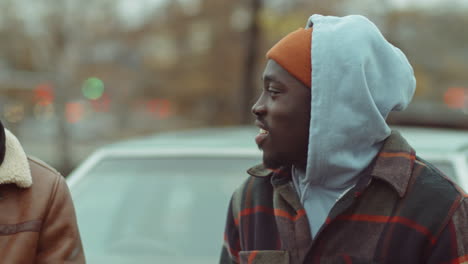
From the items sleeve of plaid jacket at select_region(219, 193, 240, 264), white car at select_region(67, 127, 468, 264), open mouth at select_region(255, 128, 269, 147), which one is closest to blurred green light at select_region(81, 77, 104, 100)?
white car at select_region(67, 127, 468, 264)

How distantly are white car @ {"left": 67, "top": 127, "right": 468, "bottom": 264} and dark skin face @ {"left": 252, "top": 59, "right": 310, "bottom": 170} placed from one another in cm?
151

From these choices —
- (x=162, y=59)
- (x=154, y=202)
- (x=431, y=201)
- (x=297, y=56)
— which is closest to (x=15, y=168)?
(x=297, y=56)

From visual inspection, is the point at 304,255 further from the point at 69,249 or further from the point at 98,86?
the point at 98,86

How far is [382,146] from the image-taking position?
1.92 m

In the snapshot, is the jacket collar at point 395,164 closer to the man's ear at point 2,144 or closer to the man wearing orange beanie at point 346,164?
the man wearing orange beanie at point 346,164

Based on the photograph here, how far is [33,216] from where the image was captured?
2131 mm

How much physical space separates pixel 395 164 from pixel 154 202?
6.71 feet

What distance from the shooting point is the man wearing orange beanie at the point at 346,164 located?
1772 millimetres

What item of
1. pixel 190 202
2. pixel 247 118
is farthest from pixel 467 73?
pixel 190 202

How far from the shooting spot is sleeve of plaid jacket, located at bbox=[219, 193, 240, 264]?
2107 millimetres

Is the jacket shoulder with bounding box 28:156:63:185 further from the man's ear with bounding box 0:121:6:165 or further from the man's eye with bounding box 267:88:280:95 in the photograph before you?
the man's eye with bounding box 267:88:280:95

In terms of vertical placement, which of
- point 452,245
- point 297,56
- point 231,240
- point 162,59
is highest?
point 297,56

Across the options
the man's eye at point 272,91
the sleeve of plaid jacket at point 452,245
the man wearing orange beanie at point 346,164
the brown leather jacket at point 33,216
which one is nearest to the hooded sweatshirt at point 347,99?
the man wearing orange beanie at point 346,164

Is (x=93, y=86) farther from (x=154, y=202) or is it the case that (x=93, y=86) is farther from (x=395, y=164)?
(x=395, y=164)
